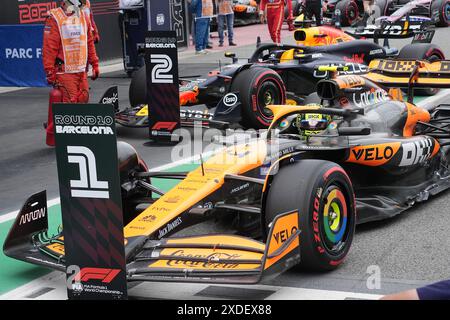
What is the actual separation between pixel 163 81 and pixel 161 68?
0.55ft

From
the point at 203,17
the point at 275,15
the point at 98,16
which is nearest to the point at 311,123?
the point at 98,16

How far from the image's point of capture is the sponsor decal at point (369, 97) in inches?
321

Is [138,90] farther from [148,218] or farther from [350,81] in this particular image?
[148,218]

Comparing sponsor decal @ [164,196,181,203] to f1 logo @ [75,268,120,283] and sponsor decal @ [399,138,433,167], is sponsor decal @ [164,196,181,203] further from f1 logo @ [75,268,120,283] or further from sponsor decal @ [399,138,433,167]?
sponsor decal @ [399,138,433,167]

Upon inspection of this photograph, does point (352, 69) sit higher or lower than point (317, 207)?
higher

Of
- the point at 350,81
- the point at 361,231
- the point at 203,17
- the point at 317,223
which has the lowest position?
the point at 361,231

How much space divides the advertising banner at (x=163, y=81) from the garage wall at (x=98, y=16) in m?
6.96

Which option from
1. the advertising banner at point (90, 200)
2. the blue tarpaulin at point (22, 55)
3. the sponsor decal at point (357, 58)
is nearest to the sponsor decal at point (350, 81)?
the advertising banner at point (90, 200)

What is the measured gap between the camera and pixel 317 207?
597 cm

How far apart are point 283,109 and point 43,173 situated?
3.65 meters

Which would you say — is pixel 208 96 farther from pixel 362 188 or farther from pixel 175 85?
pixel 362 188

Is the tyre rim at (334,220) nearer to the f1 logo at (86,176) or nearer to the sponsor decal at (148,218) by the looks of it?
the sponsor decal at (148,218)

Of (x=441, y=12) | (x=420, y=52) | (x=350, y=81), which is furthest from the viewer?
(x=441, y=12)

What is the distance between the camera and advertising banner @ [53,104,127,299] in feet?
16.8
